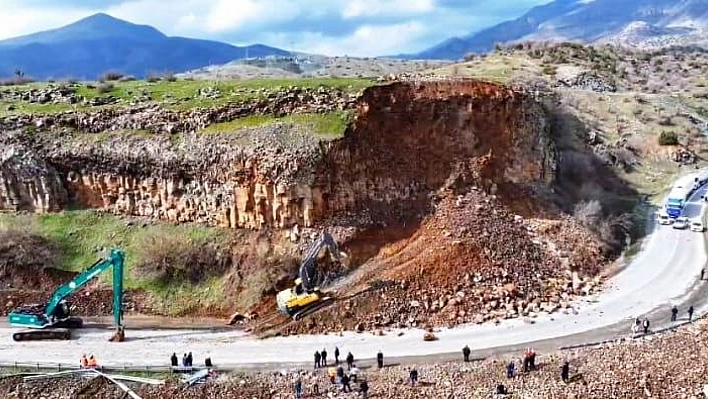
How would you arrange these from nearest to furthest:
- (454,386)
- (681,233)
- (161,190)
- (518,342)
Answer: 1. (454,386)
2. (518,342)
3. (161,190)
4. (681,233)

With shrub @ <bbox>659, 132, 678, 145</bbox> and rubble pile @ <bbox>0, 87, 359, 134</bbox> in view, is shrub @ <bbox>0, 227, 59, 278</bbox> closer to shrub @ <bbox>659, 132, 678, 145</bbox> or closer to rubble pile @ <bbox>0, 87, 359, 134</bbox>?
rubble pile @ <bbox>0, 87, 359, 134</bbox>

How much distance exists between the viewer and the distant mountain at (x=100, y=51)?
13475cm

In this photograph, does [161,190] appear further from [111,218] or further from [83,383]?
[83,383]

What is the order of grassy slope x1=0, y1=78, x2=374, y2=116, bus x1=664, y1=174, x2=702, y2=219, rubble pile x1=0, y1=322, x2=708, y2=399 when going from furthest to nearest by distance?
bus x1=664, y1=174, x2=702, y2=219 < grassy slope x1=0, y1=78, x2=374, y2=116 < rubble pile x1=0, y1=322, x2=708, y2=399

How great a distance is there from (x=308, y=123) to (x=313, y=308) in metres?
9.90

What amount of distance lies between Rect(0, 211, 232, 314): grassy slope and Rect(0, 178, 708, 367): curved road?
2.61 metres

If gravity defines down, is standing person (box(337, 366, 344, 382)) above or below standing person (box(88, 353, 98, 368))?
above

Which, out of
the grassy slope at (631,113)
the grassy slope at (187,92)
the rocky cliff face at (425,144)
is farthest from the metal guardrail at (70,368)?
the grassy slope at (631,113)

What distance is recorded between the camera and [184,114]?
36.1m

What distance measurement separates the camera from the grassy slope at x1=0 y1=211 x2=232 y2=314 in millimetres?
32281

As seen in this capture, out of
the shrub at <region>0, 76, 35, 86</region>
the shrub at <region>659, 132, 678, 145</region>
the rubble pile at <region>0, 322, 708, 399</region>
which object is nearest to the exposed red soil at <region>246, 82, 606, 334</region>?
the rubble pile at <region>0, 322, 708, 399</region>

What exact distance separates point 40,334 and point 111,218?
8.30 m

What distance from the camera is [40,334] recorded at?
28.8 meters

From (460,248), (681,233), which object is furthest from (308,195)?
(681,233)
